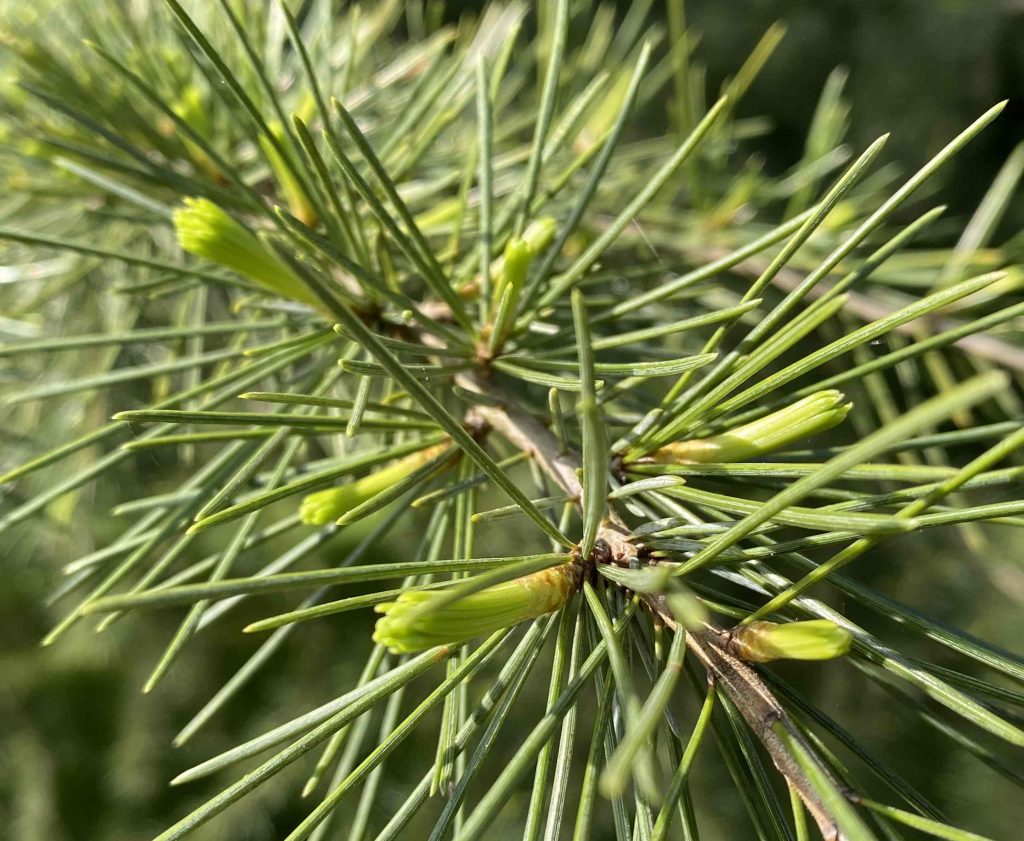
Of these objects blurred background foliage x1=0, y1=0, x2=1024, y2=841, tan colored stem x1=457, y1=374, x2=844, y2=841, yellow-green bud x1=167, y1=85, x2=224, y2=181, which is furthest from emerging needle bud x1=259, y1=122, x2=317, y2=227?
blurred background foliage x1=0, y1=0, x2=1024, y2=841

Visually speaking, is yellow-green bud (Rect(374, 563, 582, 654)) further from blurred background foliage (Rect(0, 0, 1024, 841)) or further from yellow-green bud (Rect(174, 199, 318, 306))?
blurred background foliage (Rect(0, 0, 1024, 841))

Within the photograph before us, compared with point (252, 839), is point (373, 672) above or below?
above

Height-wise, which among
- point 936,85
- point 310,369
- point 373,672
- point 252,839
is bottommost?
point 252,839

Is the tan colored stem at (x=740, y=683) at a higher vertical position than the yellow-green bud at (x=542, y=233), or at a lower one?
lower

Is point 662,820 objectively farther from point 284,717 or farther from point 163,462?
point 284,717

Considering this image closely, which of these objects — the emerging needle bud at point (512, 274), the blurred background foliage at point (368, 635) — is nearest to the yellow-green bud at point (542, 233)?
the emerging needle bud at point (512, 274)

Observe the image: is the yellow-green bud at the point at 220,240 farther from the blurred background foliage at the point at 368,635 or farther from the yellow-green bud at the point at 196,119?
the blurred background foliage at the point at 368,635

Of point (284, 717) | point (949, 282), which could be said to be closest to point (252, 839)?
point (284, 717)
